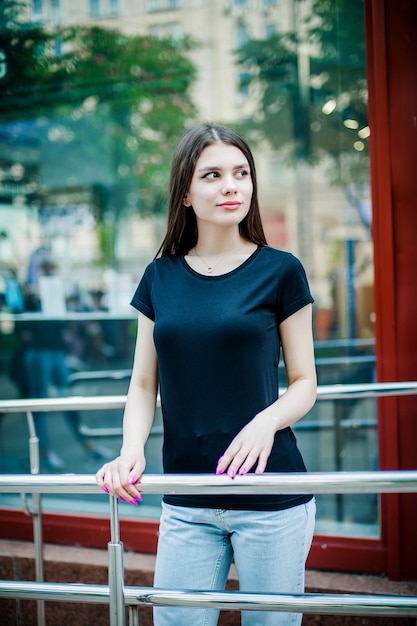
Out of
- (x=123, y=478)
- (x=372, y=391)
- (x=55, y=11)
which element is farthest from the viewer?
(x=55, y=11)

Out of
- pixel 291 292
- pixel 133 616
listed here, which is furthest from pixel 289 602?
pixel 291 292

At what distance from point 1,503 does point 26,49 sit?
2.95 metres

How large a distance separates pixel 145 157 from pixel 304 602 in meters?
7.18

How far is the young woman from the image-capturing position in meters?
1.55

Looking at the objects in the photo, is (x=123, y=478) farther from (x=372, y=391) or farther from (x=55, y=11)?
(x=55, y=11)

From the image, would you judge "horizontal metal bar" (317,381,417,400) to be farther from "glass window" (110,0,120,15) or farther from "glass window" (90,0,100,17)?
"glass window" (110,0,120,15)

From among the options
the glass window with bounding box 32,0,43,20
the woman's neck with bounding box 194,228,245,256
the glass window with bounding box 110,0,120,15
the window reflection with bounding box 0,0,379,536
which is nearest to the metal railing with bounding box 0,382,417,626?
the woman's neck with bounding box 194,228,245,256

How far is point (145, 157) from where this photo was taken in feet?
26.7

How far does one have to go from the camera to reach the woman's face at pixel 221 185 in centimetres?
166

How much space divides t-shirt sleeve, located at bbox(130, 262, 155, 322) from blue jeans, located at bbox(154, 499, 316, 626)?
1.63 ft

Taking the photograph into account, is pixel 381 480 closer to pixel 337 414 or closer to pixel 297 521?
pixel 297 521

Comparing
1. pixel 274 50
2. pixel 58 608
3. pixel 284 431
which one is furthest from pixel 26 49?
pixel 284 431

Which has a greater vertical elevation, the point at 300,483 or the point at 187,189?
the point at 187,189

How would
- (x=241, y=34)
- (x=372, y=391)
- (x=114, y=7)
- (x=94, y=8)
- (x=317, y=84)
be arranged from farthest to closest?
(x=241, y=34) → (x=114, y=7) → (x=94, y=8) → (x=317, y=84) → (x=372, y=391)
